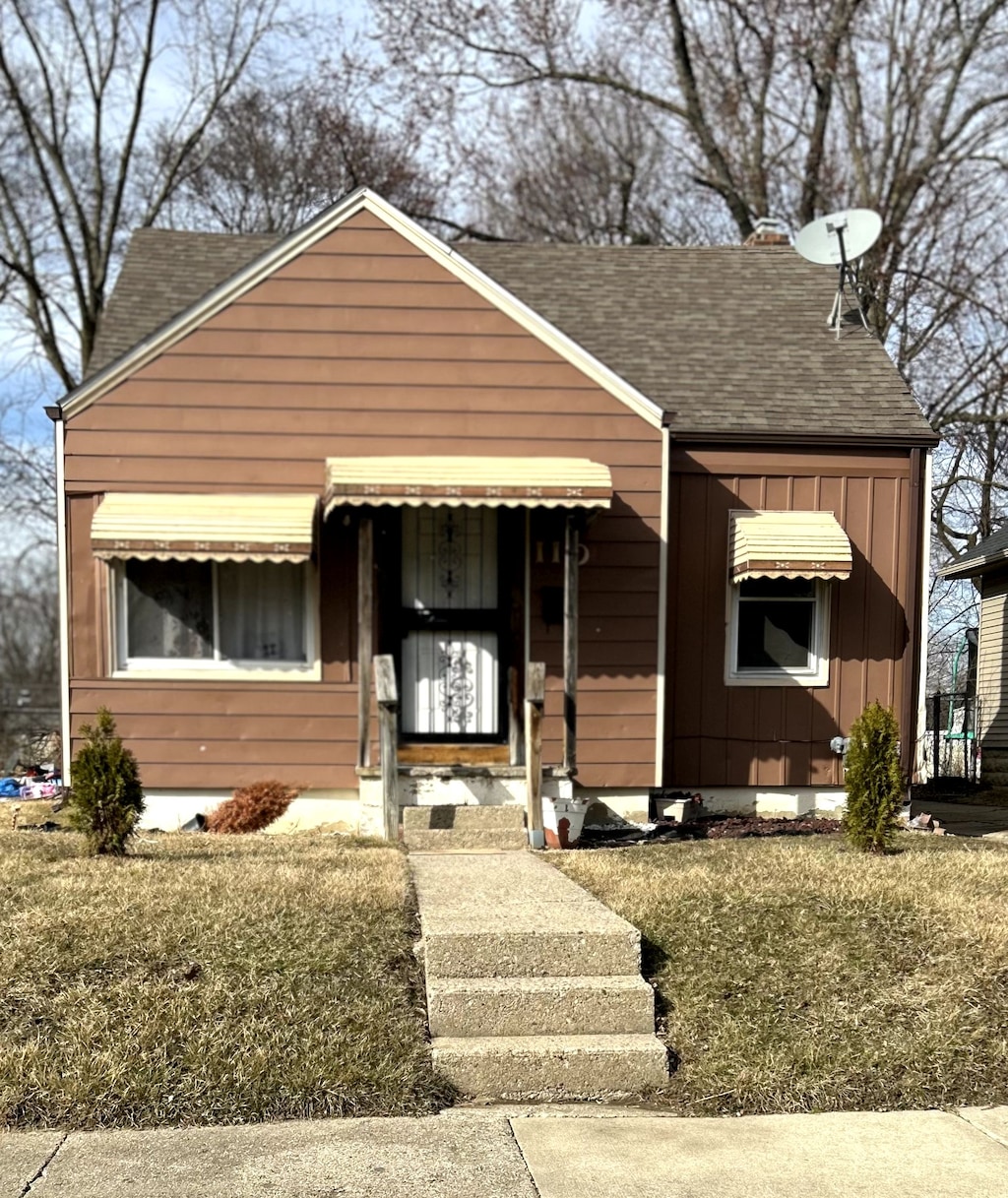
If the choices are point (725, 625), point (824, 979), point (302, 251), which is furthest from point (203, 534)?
point (824, 979)

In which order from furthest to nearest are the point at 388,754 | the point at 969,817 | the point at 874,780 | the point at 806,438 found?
the point at 969,817 → the point at 806,438 → the point at 388,754 → the point at 874,780

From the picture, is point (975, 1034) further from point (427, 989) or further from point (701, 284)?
point (701, 284)

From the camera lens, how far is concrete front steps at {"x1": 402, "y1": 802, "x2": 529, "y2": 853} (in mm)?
7949

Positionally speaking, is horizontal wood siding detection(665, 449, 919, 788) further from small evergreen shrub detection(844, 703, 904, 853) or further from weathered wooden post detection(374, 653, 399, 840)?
weathered wooden post detection(374, 653, 399, 840)

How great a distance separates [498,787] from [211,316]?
14.7ft

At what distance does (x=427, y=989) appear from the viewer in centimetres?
475

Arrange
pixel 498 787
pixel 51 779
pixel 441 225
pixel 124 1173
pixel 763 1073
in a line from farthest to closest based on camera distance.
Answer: pixel 441 225
pixel 51 779
pixel 498 787
pixel 763 1073
pixel 124 1173

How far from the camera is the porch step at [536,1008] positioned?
4609 millimetres

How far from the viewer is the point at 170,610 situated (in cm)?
939

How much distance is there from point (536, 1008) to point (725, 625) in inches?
235

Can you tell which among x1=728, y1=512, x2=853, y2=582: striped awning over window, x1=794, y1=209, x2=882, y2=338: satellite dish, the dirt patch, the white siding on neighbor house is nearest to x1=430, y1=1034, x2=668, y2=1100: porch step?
the dirt patch

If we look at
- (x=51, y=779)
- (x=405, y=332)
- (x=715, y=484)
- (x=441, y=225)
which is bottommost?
(x=51, y=779)

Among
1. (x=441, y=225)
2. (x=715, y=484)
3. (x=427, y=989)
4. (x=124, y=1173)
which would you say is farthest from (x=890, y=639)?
(x=441, y=225)

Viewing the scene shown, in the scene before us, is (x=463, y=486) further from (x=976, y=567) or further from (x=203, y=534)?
(x=976, y=567)
